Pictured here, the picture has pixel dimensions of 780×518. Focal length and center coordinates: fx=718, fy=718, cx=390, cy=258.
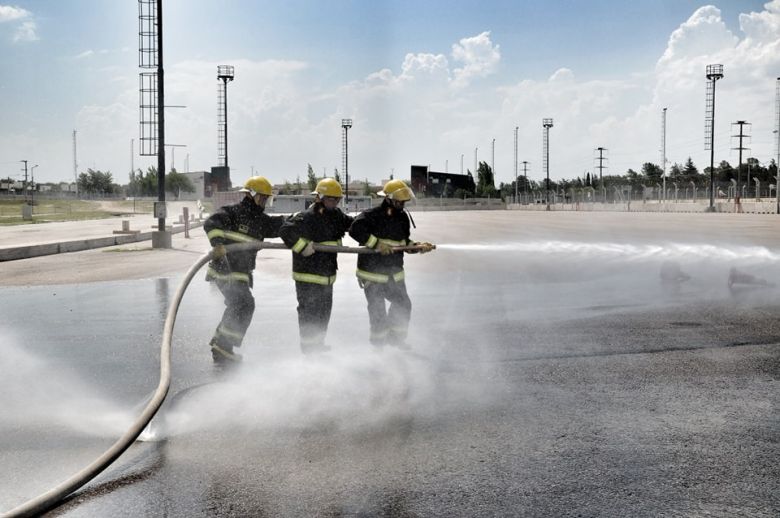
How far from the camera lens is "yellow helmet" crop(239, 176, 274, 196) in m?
6.73

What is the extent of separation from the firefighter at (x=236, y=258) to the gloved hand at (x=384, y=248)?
981mm

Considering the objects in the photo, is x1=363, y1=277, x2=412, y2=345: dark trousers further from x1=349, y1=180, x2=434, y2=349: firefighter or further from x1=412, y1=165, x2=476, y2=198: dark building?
x1=412, y1=165, x2=476, y2=198: dark building

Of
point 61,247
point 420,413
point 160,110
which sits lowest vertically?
point 420,413

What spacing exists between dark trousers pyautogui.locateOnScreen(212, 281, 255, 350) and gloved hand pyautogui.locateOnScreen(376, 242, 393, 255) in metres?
1.26

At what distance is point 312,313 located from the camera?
21.8 feet

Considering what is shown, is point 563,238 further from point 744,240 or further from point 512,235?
point 744,240

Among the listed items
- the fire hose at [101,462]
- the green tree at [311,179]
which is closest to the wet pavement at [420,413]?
the fire hose at [101,462]

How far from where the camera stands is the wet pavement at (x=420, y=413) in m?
3.54

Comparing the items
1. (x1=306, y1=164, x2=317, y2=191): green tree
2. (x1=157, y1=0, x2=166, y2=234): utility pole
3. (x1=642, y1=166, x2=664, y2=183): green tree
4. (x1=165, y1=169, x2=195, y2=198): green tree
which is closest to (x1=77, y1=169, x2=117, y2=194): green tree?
(x1=165, y1=169, x2=195, y2=198): green tree

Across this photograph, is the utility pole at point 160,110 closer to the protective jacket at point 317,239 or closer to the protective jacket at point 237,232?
the protective jacket at point 237,232

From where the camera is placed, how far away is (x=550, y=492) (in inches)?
140

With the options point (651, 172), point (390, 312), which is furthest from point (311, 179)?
point (390, 312)

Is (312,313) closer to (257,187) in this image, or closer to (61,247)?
(257,187)

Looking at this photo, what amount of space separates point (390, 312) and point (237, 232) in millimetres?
1668
